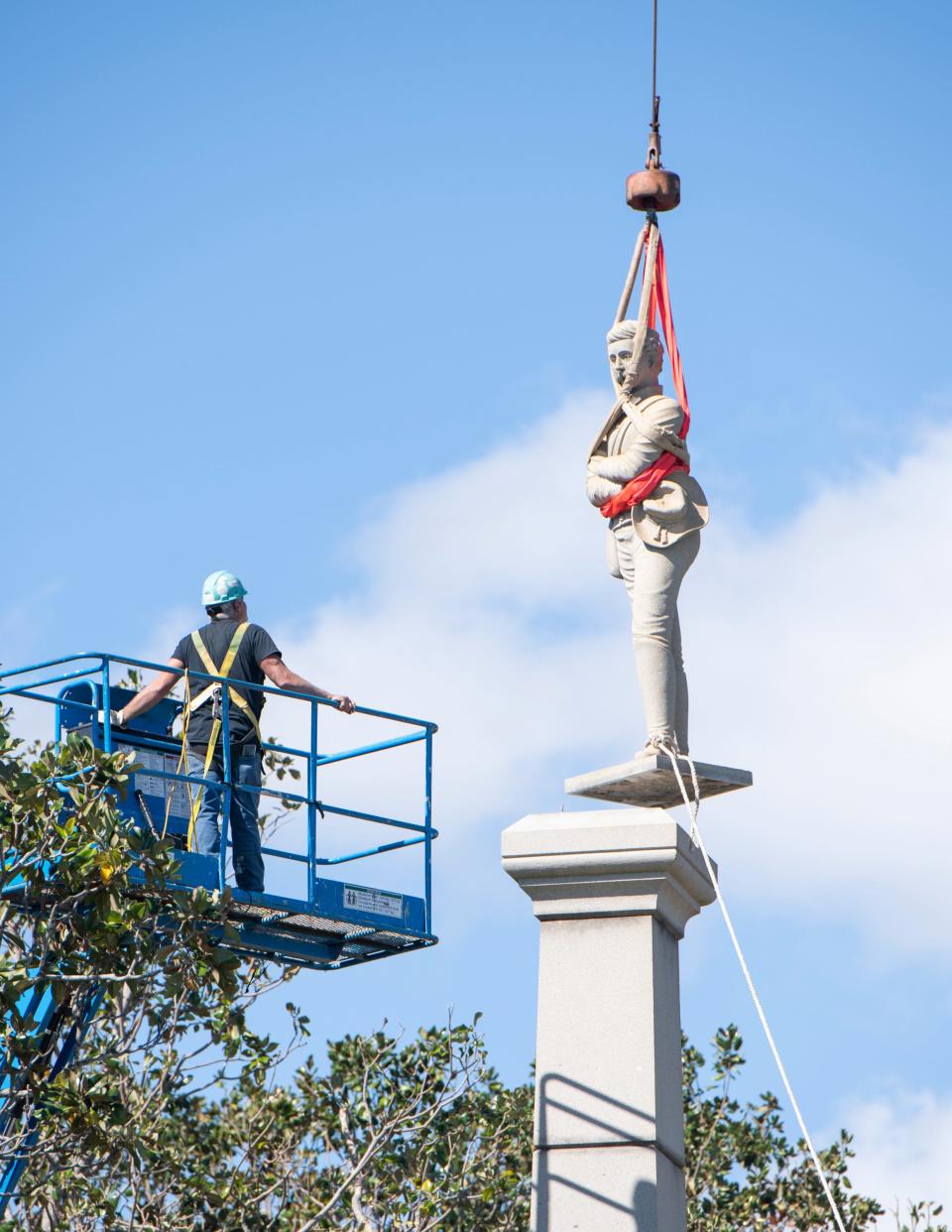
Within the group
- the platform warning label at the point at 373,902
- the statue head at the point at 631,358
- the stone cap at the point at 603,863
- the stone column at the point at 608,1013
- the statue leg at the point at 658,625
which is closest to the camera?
the stone column at the point at 608,1013

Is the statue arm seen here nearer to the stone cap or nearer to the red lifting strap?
the red lifting strap

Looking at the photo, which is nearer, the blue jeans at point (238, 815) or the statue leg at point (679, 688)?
the statue leg at point (679, 688)

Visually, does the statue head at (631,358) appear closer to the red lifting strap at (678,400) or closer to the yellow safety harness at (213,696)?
the red lifting strap at (678,400)

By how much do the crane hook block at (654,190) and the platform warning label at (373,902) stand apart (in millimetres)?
4658

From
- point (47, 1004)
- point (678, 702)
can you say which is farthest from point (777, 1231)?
point (678, 702)

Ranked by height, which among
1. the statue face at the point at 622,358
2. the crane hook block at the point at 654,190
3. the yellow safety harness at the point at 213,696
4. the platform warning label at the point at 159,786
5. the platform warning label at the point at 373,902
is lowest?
the platform warning label at the point at 373,902

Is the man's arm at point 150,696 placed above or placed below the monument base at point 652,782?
above

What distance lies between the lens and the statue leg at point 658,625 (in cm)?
1106

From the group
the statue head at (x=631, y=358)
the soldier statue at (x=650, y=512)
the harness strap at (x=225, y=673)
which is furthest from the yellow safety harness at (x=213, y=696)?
the statue head at (x=631, y=358)

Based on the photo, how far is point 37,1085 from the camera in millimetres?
13273

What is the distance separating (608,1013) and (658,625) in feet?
6.53

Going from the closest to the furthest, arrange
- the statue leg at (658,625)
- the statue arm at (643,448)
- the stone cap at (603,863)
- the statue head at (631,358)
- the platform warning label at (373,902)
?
1. the stone cap at (603,863)
2. the statue leg at (658,625)
3. the statue arm at (643,448)
4. the statue head at (631,358)
5. the platform warning label at (373,902)

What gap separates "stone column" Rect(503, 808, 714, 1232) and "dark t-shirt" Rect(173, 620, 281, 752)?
3.32m

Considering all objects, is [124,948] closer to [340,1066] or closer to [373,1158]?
[373,1158]
